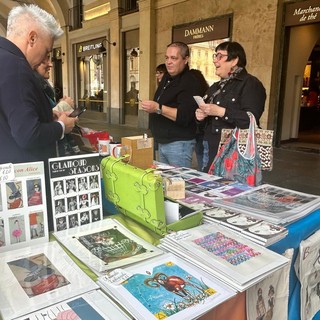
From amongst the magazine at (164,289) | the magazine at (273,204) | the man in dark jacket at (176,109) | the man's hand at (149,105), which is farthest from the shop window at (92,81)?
the magazine at (164,289)

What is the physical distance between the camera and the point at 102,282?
944 millimetres

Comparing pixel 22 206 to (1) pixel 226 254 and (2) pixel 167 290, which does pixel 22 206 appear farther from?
(1) pixel 226 254

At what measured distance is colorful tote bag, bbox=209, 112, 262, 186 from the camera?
2.02 metres

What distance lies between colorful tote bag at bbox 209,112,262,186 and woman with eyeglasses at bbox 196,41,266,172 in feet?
0.35

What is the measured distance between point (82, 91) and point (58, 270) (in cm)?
1407

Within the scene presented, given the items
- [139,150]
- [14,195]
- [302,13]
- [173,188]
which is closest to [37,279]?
[14,195]

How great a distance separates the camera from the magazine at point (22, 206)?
44.2 inches

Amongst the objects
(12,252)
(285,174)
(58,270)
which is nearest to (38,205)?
(12,252)

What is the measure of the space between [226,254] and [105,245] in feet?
1.42

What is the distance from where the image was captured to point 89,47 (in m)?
12.8

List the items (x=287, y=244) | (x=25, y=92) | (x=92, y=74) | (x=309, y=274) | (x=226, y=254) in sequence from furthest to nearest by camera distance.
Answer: (x=92, y=74), (x=309, y=274), (x=287, y=244), (x=25, y=92), (x=226, y=254)

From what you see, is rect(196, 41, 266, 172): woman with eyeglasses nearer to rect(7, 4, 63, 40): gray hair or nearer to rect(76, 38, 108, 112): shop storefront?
rect(7, 4, 63, 40): gray hair

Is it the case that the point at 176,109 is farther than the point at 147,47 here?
No

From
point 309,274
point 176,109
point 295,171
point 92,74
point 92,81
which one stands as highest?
point 92,74
